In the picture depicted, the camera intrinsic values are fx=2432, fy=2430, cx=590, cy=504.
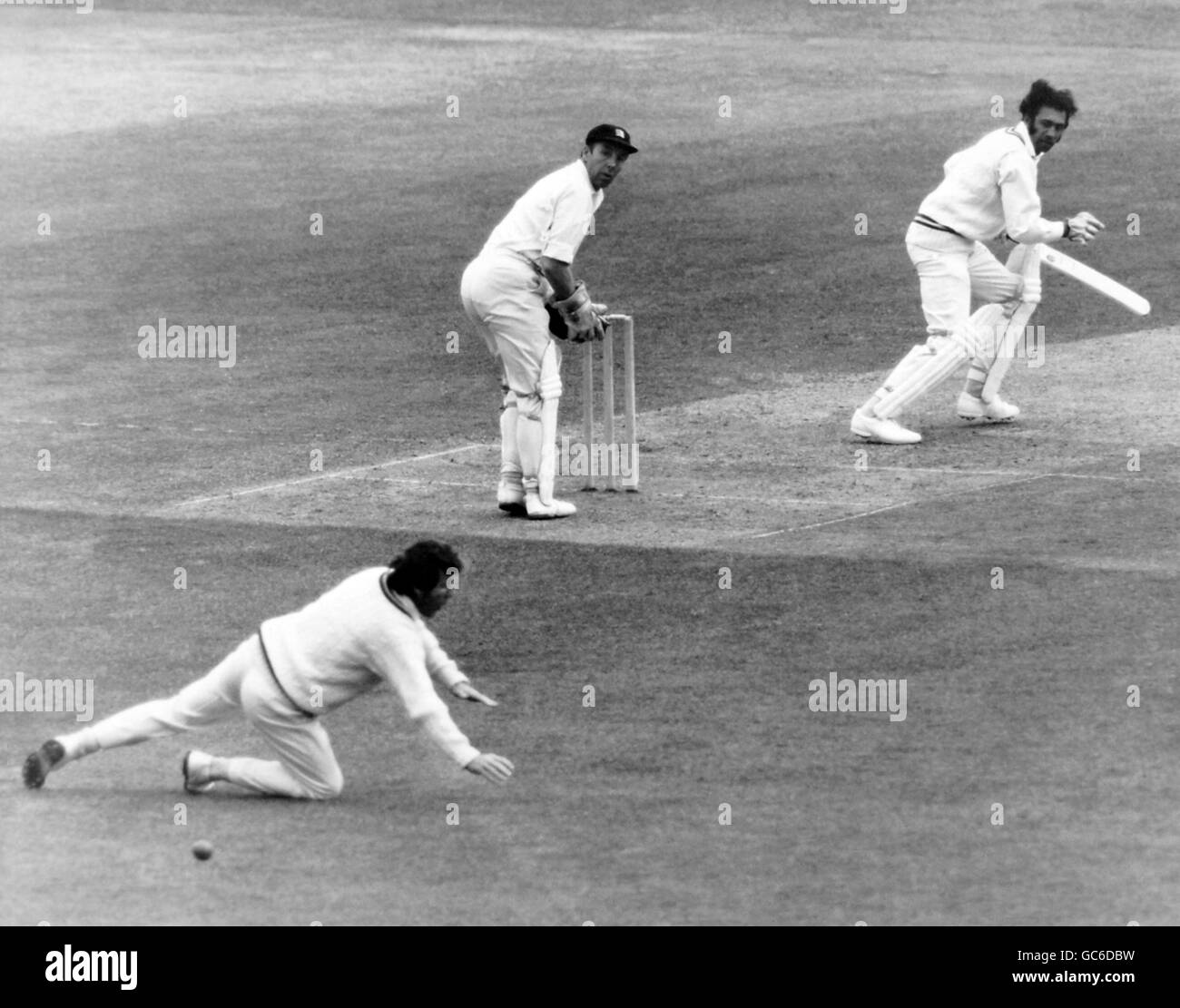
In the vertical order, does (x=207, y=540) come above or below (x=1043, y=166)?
below

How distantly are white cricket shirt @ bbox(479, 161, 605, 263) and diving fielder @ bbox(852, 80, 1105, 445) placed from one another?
292 centimetres

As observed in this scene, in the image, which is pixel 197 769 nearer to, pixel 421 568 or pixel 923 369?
pixel 421 568

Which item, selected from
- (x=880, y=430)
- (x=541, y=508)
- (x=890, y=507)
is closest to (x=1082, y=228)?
(x=880, y=430)

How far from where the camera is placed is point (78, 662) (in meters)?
11.9

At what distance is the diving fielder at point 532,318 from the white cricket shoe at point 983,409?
A: 337cm

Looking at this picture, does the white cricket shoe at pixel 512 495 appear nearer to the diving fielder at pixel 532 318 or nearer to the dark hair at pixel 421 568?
the diving fielder at pixel 532 318

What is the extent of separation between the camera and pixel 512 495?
48.0ft

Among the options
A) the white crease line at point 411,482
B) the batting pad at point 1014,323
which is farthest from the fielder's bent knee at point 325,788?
the batting pad at point 1014,323

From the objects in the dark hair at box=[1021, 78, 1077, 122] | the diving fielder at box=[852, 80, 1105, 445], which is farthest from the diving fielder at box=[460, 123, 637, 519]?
the dark hair at box=[1021, 78, 1077, 122]

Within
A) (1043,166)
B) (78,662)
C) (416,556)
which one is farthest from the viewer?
(1043,166)

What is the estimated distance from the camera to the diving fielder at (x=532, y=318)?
1419 cm

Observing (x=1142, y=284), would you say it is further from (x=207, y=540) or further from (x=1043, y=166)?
(x=207, y=540)

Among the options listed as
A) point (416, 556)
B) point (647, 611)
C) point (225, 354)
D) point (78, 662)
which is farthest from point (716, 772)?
point (225, 354)

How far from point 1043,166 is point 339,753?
16.7m
